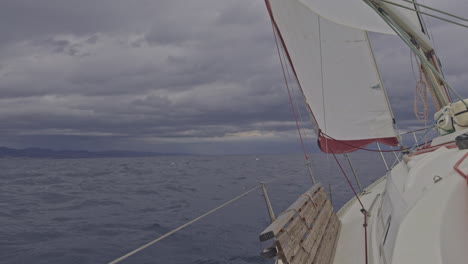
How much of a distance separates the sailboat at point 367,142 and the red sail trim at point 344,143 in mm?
23

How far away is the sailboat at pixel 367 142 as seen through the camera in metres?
1.91

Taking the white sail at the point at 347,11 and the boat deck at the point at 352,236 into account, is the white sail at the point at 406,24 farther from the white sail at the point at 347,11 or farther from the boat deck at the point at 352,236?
the boat deck at the point at 352,236

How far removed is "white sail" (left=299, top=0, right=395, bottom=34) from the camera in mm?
3885

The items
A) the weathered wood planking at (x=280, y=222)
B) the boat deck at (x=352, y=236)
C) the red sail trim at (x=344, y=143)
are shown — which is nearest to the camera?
the weathered wood planking at (x=280, y=222)

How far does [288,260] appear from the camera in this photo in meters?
2.51

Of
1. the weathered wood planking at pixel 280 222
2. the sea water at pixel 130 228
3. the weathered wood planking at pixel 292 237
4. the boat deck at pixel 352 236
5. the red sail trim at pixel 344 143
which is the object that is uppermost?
the red sail trim at pixel 344 143

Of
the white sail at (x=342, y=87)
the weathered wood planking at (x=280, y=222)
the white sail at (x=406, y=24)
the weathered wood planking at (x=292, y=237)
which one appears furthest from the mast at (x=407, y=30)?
the white sail at (x=342, y=87)

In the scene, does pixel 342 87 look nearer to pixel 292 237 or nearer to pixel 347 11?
pixel 347 11

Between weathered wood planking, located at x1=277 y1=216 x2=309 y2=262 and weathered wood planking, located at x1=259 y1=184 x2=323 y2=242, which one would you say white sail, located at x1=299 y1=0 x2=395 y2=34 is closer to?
weathered wood planking, located at x1=259 y1=184 x2=323 y2=242

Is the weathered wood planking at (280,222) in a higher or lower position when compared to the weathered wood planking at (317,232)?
higher

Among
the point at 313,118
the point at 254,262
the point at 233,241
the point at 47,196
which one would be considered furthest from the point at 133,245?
the point at 47,196

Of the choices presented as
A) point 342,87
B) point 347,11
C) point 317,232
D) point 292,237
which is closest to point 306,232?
point 317,232

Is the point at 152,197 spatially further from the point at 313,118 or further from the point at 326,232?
the point at 326,232

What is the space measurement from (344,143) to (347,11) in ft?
11.7
